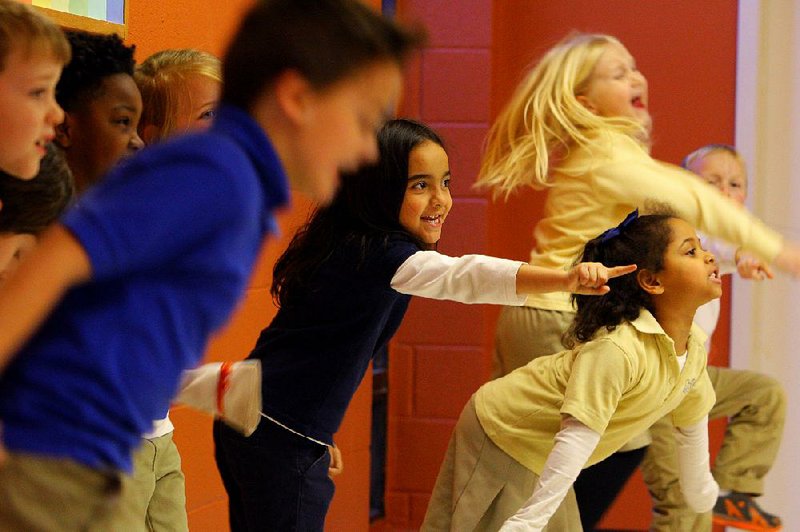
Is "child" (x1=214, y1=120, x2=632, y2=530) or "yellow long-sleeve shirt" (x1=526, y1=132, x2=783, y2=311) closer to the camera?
"child" (x1=214, y1=120, x2=632, y2=530)

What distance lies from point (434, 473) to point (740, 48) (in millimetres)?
1904

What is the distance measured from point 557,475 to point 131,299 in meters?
1.32

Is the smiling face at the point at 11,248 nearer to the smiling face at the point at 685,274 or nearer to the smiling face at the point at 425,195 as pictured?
the smiling face at the point at 425,195

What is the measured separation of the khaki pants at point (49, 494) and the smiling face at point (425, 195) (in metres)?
1.26

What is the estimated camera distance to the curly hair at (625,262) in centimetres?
266

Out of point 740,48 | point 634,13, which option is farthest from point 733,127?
point 634,13

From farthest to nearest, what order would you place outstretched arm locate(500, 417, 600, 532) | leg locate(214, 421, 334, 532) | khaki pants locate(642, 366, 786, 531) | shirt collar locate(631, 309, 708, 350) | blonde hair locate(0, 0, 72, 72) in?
khaki pants locate(642, 366, 786, 531)
shirt collar locate(631, 309, 708, 350)
outstretched arm locate(500, 417, 600, 532)
leg locate(214, 421, 334, 532)
blonde hair locate(0, 0, 72, 72)

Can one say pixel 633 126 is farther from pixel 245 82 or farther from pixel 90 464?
pixel 90 464

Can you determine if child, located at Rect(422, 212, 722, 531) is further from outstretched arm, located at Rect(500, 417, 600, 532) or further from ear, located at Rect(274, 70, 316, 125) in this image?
ear, located at Rect(274, 70, 316, 125)

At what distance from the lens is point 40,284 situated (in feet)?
3.98

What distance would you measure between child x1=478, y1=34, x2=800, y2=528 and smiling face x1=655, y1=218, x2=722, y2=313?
8cm

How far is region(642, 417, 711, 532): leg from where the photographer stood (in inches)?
123

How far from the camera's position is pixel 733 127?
438 cm

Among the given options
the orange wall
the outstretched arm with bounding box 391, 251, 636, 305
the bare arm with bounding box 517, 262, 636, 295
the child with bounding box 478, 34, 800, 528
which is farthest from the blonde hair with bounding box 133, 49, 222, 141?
the orange wall
